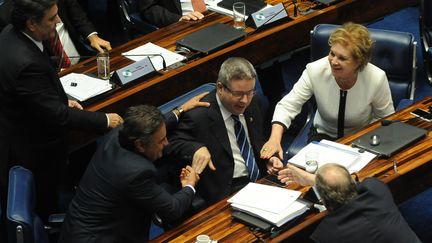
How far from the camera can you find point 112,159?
3.64 meters

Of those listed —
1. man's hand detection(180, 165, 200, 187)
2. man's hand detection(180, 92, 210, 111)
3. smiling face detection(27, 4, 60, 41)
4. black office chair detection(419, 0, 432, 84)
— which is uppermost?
smiling face detection(27, 4, 60, 41)

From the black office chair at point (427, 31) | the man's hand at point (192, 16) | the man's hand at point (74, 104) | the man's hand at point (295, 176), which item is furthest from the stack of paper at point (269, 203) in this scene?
the black office chair at point (427, 31)

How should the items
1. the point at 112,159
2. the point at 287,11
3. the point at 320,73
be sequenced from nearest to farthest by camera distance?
the point at 112,159
the point at 320,73
the point at 287,11

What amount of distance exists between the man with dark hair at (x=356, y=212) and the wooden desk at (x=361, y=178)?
285mm

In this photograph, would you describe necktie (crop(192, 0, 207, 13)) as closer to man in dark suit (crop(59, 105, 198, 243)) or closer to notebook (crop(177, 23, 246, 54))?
notebook (crop(177, 23, 246, 54))

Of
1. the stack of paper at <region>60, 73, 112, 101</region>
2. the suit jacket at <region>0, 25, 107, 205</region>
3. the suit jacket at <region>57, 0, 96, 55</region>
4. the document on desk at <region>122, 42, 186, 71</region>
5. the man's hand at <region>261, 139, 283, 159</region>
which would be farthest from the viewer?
the suit jacket at <region>57, 0, 96, 55</region>

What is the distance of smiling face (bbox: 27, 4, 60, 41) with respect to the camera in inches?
156

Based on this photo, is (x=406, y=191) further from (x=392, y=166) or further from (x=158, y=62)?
(x=158, y=62)

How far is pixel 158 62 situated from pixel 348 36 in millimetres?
1271

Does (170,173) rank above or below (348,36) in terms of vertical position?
below

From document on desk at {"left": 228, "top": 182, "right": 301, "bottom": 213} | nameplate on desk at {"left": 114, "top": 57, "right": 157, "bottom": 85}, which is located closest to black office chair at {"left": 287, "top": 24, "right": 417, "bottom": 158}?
document on desk at {"left": 228, "top": 182, "right": 301, "bottom": 213}

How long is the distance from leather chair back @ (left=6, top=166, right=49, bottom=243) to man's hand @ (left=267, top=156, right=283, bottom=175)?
3.75 ft

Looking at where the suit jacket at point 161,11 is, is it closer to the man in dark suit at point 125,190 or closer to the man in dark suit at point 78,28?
the man in dark suit at point 78,28

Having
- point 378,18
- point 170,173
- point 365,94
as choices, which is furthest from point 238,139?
point 378,18
